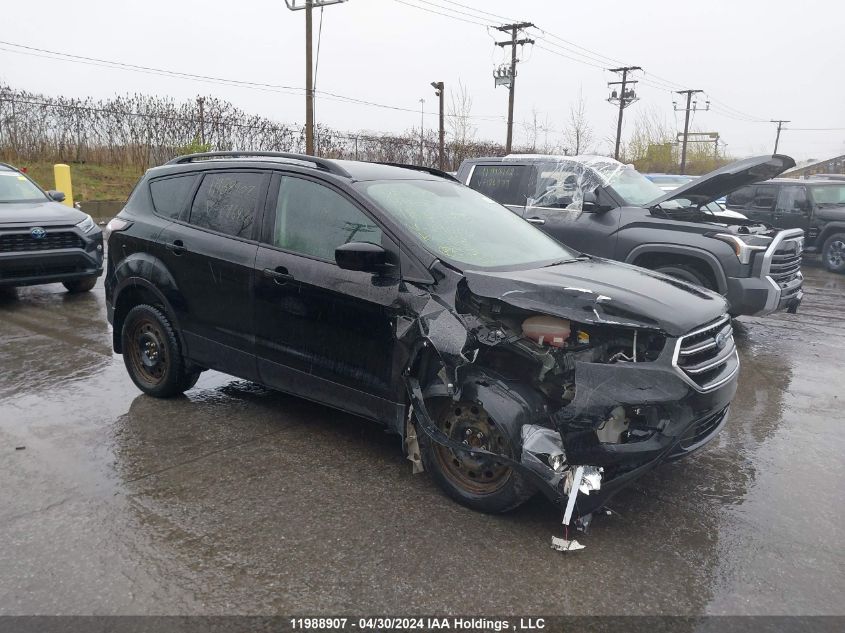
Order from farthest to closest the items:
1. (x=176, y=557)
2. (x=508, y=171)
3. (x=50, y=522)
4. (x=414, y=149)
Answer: (x=414, y=149) → (x=508, y=171) → (x=50, y=522) → (x=176, y=557)

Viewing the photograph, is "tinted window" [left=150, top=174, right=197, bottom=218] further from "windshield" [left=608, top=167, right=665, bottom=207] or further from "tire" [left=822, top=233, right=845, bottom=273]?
"tire" [left=822, top=233, right=845, bottom=273]

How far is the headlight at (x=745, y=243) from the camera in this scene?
275 inches

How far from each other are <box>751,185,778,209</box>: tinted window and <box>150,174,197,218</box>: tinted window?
12964 mm

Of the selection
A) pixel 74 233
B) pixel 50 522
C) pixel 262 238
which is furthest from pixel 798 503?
pixel 74 233

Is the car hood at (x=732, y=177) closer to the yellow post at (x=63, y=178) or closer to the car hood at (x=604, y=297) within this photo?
the car hood at (x=604, y=297)

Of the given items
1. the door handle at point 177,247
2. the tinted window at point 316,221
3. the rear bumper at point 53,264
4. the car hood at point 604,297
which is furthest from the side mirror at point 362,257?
the rear bumper at point 53,264

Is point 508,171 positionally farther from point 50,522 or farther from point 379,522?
point 50,522

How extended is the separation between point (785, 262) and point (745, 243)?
29.5 inches

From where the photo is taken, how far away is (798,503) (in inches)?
146

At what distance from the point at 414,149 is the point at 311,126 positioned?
12458 millimetres

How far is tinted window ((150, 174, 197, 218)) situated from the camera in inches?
195

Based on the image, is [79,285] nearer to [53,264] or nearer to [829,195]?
[53,264]

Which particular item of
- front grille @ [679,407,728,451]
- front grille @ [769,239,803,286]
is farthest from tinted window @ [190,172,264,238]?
front grille @ [769,239,803,286]

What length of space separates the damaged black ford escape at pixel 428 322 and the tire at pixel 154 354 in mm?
16
